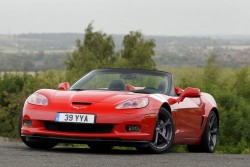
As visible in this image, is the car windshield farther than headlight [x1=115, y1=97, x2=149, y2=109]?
Yes

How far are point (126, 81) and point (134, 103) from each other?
1.49 metres

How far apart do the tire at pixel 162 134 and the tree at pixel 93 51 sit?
89.6m

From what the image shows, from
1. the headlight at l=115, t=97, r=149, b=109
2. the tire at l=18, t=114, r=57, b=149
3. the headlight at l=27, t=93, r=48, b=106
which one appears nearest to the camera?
the headlight at l=115, t=97, r=149, b=109

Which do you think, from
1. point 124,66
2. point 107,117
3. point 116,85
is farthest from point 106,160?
point 124,66

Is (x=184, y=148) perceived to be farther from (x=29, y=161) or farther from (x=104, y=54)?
(x=104, y=54)

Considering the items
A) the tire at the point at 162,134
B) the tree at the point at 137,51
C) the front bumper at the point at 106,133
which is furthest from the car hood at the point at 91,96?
the tree at the point at 137,51

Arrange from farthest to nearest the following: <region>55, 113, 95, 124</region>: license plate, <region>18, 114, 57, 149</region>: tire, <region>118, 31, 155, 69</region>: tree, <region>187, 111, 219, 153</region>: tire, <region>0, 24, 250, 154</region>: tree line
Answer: <region>118, 31, 155, 69</region>: tree
<region>0, 24, 250, 154</region>: tree line
<region>187, 111, 219, 153</region>: tire
<region>18, 114, 57, 149</region>: tire
<region>55, 113, 95, 124</region>: license plate

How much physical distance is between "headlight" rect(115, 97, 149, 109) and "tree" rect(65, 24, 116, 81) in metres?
90.0

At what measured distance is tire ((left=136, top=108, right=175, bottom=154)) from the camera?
11945 millimetres

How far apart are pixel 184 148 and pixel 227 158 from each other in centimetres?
2775

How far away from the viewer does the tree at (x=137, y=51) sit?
102562mm

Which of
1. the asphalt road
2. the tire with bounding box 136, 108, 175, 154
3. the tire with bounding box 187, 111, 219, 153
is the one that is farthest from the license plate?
the tire with bounding box 187, 111, 219, 153

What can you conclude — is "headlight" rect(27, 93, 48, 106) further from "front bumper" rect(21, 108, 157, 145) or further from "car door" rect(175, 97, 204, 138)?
"car door" rect(175, 97, 204, 138)

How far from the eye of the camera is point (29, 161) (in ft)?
31.9
